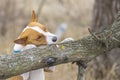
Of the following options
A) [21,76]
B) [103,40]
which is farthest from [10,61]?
[103,40]

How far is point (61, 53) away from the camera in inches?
73.2

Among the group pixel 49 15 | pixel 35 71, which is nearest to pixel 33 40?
pixel 35 71

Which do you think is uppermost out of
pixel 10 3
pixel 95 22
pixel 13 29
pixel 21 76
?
pixel 10 3

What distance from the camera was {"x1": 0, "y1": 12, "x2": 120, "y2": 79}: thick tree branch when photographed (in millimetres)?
1750

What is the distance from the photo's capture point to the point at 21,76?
6.34ft

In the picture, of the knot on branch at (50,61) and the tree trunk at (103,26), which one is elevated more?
the tree trunk at (103,26)

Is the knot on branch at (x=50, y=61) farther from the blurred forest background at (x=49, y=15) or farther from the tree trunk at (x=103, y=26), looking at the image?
the blurred forest background at (x=49, y=15)

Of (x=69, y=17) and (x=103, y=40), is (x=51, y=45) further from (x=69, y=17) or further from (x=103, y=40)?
(x=69, y=17)

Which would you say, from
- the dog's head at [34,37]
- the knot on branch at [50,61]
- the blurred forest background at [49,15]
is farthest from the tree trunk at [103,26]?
the knot on branch at [50,61]

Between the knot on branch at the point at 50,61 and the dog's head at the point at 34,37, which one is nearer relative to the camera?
the knot on branch at the point at 50,61

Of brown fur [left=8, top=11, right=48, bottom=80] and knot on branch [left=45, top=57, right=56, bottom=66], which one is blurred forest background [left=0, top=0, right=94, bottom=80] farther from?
knot on branch [left=45, top=57, right=56, bottom=66]

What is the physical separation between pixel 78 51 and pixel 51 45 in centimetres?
12

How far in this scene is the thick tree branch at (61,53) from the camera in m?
1.75

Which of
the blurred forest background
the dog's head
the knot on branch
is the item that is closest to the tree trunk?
the blurred forest background
